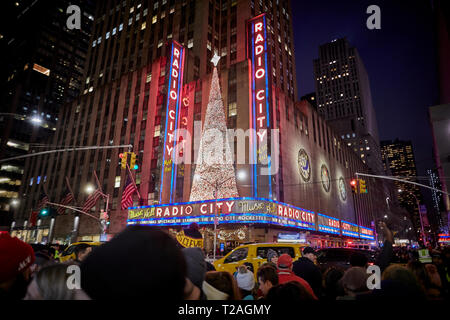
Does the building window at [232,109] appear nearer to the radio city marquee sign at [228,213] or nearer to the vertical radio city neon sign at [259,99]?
the vertical radio city neon sign at [259,99]

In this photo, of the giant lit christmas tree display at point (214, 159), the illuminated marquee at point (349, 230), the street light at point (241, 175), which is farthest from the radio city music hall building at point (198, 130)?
the giant lit christmas tree display at point (214, 159)

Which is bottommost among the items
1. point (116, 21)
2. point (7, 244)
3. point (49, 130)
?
point (7, 244)

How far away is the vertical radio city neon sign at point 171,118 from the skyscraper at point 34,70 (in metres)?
71.4

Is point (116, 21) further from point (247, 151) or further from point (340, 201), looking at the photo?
point (340, 201)

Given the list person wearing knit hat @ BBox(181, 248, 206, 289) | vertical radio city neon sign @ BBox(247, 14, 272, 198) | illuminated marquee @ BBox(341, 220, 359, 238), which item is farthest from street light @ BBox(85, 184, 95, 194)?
person wearing knit hat @ BBox(181, 248, 206, 289)

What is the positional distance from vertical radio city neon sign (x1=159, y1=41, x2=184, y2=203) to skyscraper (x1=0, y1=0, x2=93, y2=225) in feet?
234

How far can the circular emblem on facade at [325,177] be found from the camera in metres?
51.1

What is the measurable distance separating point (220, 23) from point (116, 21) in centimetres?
3396

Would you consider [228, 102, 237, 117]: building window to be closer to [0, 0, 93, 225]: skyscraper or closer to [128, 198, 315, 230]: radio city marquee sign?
[128, 198, 315, 230]: radio city marquee sign

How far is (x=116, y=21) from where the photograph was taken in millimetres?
Answer: 75875

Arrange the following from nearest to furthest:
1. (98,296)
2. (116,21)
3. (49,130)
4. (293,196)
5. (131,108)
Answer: (98,296), (293,196), (131,108), (116,21), (49,130)

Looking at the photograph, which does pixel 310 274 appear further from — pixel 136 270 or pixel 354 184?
pixel 354 184
